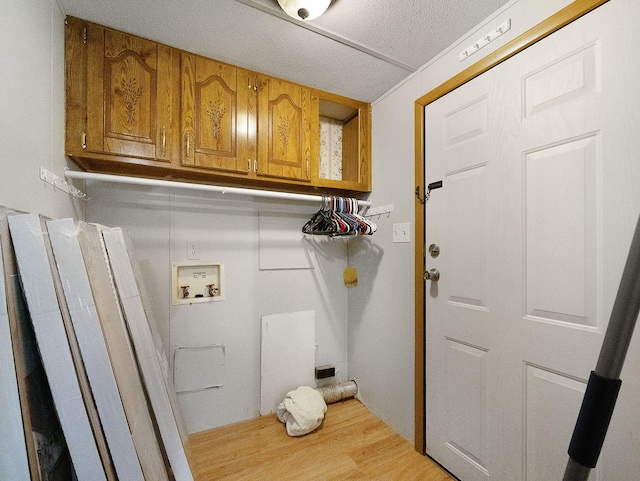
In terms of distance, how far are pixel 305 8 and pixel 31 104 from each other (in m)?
1.14

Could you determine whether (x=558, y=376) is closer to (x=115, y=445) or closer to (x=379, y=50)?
(x=115, y=445)

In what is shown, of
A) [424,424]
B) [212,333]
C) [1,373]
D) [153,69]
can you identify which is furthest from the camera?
[212,333]

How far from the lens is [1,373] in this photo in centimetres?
62

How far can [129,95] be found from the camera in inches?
54.4

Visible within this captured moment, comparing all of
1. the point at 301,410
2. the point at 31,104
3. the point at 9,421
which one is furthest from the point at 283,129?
the point at 301,410

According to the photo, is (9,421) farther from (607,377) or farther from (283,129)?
(283,129)

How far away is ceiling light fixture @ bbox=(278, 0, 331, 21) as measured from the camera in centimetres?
117

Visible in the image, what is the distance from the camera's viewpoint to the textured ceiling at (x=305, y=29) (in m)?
1.23

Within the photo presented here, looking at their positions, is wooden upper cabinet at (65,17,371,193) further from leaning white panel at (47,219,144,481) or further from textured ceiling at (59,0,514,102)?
leaning white panel at (47,219,144,481)

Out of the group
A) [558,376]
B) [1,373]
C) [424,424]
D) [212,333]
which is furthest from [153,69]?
[424,424]

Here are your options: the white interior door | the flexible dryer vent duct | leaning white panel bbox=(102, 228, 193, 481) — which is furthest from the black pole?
the flexible dryer vent duct

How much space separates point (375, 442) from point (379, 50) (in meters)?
2.35

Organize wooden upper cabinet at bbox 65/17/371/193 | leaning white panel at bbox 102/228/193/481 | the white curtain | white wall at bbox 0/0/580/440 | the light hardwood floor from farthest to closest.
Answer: the white curtain, white wall at bbox 0/0/580/440, the light hardwood floor, wooden upper cabinet at bbox 65/17/371/193, leaning white panel at bbox 102/228/193/481

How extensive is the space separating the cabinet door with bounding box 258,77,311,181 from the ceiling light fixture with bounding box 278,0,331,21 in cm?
54
